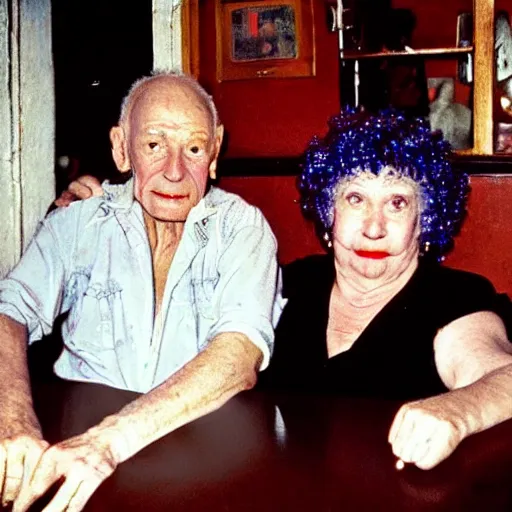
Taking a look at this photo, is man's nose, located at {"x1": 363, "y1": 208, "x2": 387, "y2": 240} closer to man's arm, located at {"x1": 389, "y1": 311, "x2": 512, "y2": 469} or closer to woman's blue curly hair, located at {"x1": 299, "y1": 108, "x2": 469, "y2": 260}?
woman's blue curly hair, located at {"x1": 299, "y1": 108, "x2": 469, "y2": 260}

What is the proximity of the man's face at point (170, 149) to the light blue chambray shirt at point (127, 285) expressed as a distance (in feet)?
0.23

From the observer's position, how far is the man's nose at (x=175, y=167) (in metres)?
2.12

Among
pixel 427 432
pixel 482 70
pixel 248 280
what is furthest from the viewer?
pixel 482 70

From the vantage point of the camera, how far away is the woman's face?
6.95ft

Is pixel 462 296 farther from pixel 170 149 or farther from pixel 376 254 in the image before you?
pixel 170 149

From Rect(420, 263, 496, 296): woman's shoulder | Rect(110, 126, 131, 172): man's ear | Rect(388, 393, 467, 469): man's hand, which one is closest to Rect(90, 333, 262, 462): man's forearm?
Rect(388, 393, 467, 469): man's hand

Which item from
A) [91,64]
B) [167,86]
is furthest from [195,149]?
[91,64]

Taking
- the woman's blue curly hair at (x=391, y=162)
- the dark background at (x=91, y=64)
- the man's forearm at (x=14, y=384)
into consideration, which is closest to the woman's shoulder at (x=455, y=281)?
the woman's blue curly hair at (x=391, y=162)

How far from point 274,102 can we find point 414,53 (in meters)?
0.63

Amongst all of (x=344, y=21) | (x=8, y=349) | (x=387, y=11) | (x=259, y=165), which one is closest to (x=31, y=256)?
(x=8, y=349)

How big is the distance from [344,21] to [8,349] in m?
1.86

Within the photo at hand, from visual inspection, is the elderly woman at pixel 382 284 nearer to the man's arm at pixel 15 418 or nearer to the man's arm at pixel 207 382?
the man's arm at pixel 207 382

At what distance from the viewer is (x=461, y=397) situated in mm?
1540

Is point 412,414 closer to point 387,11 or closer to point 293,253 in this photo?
point 293,253
